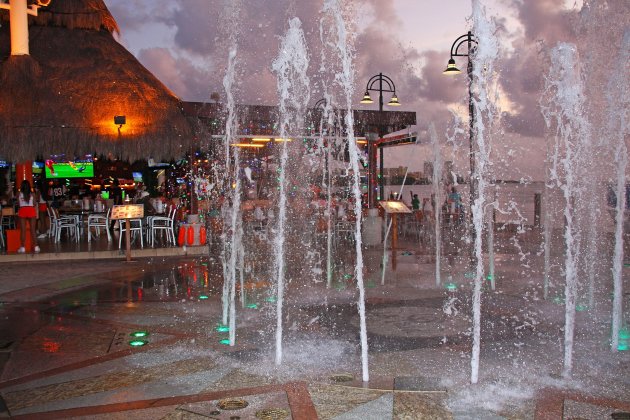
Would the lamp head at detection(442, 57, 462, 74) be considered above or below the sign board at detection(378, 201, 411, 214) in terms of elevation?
above

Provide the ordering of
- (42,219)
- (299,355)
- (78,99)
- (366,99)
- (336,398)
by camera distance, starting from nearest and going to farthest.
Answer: (336,398), (299,355), (78,99), (42,219), (366,99)

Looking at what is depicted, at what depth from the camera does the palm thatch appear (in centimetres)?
1241

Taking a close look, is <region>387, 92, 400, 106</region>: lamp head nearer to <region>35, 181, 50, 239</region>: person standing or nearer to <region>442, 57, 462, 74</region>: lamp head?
<region>442, 57, 462, 74</region>: lamp head

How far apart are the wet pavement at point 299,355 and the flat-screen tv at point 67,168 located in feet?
42.5

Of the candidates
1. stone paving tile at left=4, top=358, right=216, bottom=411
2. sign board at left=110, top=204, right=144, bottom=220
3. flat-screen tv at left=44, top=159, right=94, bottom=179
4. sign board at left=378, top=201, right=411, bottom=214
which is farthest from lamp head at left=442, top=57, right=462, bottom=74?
flat-screen tv at left=44, top=159, right=94, bottom=179

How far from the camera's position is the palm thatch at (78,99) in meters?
12.4

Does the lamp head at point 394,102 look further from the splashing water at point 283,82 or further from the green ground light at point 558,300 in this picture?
the green ground light at point 558,300

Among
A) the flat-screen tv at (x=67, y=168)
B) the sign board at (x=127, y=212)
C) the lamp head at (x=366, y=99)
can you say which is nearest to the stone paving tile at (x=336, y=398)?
the sign board at (x=127, y=212)

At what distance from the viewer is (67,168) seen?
20.8 metres

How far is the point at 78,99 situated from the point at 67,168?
8.47m

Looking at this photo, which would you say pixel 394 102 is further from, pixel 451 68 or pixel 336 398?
pixel 336 398

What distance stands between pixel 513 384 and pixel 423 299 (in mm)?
3204

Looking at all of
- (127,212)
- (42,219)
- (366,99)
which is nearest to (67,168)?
(42,219)

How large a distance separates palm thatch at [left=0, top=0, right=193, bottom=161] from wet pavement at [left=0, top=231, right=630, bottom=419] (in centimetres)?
486
